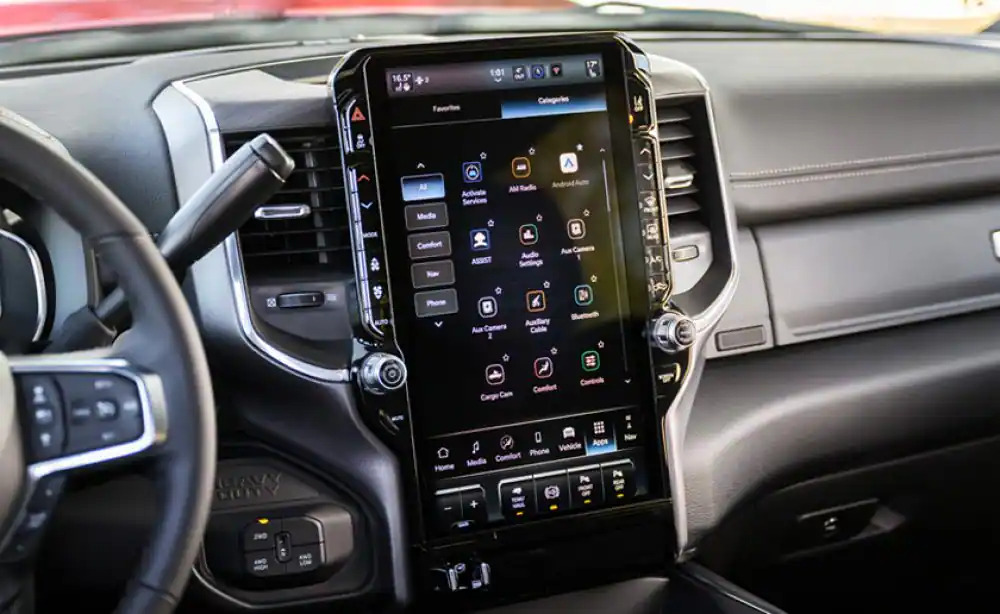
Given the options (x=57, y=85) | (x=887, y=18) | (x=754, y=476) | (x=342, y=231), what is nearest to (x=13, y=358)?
(x=342, y=231)

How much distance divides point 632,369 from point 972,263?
0.66 meters

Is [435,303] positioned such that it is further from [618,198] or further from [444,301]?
[618,198]

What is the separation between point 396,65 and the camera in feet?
4.36

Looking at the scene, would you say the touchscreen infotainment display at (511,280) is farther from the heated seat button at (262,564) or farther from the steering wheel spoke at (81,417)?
the steering wheel spoke at (81,417)

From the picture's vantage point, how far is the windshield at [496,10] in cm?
158

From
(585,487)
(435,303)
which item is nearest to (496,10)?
(435,303)

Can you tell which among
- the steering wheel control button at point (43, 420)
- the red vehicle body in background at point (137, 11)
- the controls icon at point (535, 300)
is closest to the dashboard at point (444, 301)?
the controls icon at point (535, 300)

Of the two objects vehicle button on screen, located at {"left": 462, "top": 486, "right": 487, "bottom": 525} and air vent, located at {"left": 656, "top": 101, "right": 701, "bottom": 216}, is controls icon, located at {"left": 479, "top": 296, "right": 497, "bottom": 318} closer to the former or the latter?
vehicle button on screen, located at {"left": 462, "top": 486, "right": 487, "bottom": 525}

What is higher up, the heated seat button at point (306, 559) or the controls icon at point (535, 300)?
the controls icon at point (535, 300)

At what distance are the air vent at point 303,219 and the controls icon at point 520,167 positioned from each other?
0.58ft

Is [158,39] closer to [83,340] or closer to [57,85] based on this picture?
[57,85]

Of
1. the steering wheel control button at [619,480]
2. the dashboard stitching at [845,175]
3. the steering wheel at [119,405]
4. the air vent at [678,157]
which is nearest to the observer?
the steering wheel at [119,405]

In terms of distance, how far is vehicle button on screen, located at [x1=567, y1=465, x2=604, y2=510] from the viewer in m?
1.40

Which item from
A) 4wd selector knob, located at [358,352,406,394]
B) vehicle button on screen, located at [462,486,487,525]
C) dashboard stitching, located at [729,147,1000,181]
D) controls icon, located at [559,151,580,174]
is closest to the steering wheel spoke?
4wd selector knob, located at [358,352,406,394]
